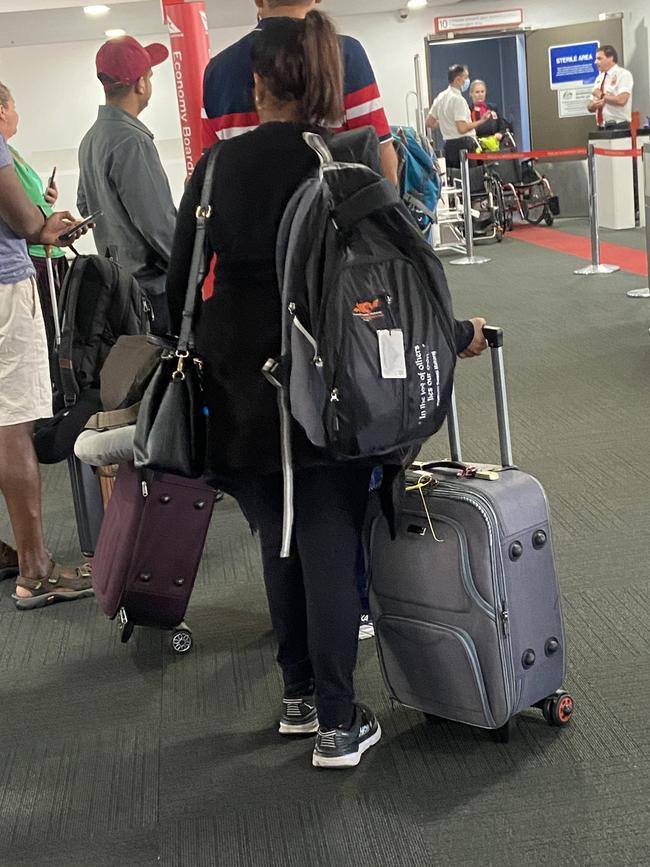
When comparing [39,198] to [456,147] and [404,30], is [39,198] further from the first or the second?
[404,30]

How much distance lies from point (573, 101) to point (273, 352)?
12.9m

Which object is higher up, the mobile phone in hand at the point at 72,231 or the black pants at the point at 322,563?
the mobile phone in hand at the point at 72,231

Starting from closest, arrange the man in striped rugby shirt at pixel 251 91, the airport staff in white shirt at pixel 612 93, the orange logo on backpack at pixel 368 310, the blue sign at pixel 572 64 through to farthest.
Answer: the orange logo on backpack at pixel 368 310, the man in striped rugby shirt at pixel 251 91, the airport staff in white shirt at pixel 612 93, the blue sign at pixel 572 64

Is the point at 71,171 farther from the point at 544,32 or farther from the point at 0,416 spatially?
the point at 0,416

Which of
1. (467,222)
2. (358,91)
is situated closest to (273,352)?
(358,91)

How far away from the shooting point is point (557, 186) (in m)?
13.1

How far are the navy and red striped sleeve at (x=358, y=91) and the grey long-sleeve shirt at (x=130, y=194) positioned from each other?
3.91ft

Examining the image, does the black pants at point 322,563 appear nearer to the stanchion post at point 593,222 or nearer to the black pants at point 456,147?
the stanchion post at point 593,222

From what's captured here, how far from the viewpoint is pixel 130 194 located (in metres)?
3.32

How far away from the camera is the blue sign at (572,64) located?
13.4 meters

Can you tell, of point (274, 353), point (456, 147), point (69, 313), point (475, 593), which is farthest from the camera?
point (456, 147)

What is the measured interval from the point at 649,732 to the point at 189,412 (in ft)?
3.53

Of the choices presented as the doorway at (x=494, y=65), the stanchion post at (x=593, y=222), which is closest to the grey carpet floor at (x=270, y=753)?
the stanchion post at (x=593, y=222)

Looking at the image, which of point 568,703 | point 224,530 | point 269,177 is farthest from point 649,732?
point 224,530
